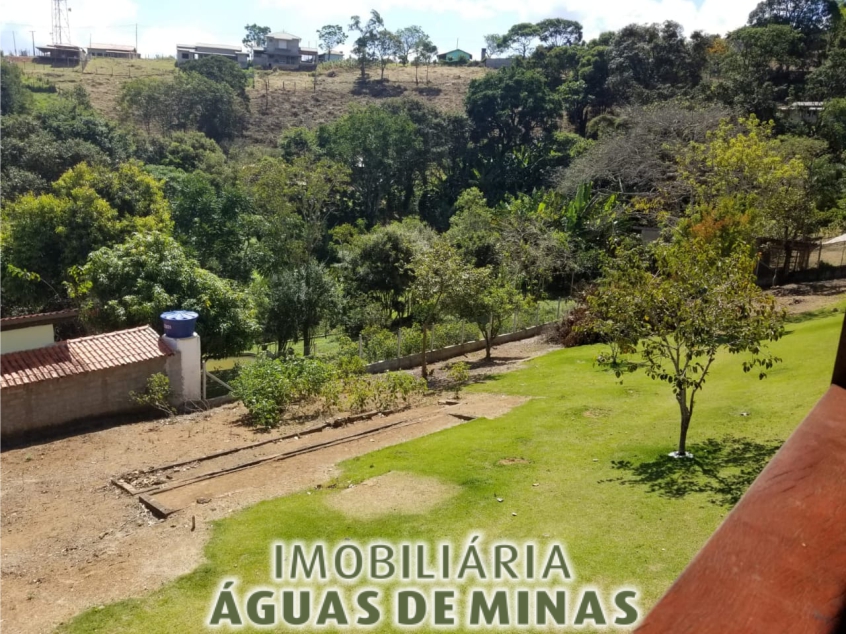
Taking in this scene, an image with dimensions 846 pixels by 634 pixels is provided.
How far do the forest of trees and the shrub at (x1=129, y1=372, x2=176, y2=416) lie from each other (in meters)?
3.18

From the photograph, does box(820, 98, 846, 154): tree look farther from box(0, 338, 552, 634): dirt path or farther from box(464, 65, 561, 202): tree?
box(0, 338, 552, 634): dirt path

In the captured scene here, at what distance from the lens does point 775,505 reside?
3.03 ft

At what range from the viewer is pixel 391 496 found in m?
11.5

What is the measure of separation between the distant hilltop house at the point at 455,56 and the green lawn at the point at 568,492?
89.6 meters

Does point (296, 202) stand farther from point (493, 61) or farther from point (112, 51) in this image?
point (112, 51)

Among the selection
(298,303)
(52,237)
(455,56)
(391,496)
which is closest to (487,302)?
(298,303)

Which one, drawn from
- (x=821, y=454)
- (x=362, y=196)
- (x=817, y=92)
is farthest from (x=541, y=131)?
(x=821, y=454)

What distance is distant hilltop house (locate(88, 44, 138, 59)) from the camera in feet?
352

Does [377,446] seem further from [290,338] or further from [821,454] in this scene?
[821,454]

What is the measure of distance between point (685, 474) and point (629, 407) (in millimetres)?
4876

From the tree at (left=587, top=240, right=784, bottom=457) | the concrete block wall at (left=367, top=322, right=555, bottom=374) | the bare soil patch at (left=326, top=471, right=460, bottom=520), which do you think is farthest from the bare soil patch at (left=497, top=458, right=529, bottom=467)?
the concrete block wall at (left=367, top=322, right=555, bottom=374)

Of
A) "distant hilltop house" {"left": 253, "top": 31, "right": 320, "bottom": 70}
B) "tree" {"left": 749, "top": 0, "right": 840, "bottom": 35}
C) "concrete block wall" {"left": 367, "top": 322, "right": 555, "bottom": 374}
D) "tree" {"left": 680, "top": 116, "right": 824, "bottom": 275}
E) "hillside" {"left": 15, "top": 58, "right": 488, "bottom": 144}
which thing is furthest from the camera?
"distant hilltop house" {"left": 253, "top": 31, "right": 320, "bottom": 70}

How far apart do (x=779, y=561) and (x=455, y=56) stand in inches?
4290

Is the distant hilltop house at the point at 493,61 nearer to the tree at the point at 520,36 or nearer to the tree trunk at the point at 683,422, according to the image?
the tree at the point at 520,36
